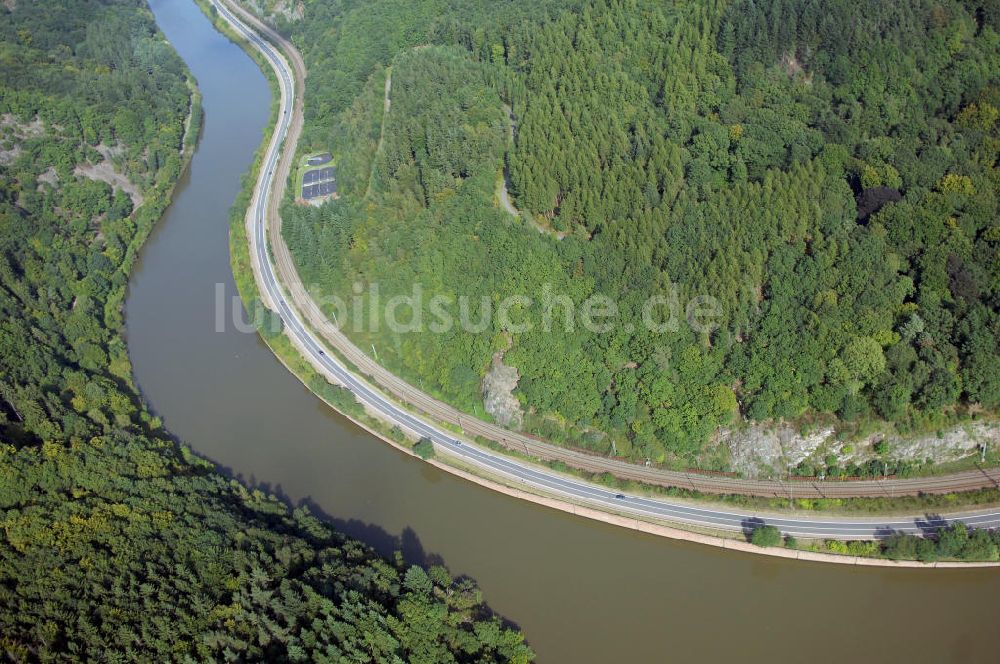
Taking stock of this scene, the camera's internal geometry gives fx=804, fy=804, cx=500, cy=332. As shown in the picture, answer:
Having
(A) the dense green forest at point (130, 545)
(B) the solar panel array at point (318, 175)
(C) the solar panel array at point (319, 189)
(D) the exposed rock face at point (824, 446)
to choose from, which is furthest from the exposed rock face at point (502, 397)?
(B) the solar panel array at point (318, 175)

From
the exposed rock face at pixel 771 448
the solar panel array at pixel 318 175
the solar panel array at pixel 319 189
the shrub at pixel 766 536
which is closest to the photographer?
the shrub at pixel 766 536

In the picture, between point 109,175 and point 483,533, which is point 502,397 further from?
point 109,175

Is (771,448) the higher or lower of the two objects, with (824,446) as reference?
lower

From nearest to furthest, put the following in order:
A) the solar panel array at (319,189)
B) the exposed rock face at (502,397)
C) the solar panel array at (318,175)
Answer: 1. the exposed rock face at (502,397)
2. the solar panel array at (319,189)
3. the solar panel array at (318,175)

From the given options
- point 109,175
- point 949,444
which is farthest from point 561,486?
point 109,175

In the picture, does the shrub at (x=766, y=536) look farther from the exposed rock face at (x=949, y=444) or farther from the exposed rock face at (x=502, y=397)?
the exposed rock face at (x=502, y=397)

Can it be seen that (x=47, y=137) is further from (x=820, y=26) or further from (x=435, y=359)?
(x=820, y=26)
